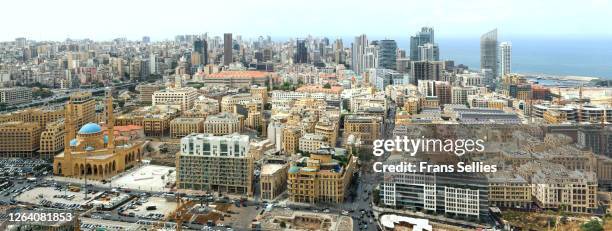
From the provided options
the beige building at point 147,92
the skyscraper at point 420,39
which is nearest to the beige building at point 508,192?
the beige building at point 147,92

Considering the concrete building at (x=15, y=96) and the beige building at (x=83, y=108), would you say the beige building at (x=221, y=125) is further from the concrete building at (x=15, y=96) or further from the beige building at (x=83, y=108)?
the concrete building at (x=15, y=96)

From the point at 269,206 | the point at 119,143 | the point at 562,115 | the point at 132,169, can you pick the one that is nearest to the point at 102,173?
the point at 132,169

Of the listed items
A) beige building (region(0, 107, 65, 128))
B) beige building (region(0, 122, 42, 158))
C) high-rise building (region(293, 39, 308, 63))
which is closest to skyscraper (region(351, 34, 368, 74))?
high-rise building (region(293, 39, 308, 63))

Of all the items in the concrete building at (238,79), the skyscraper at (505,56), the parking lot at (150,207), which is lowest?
the parking lot at (150,207)

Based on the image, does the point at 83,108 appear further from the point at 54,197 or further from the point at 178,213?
the point at 178,213

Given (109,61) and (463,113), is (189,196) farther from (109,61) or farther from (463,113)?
(109,61)

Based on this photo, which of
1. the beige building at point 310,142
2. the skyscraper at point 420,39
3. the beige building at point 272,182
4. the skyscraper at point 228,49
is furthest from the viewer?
the skyscraper at point 228,49
